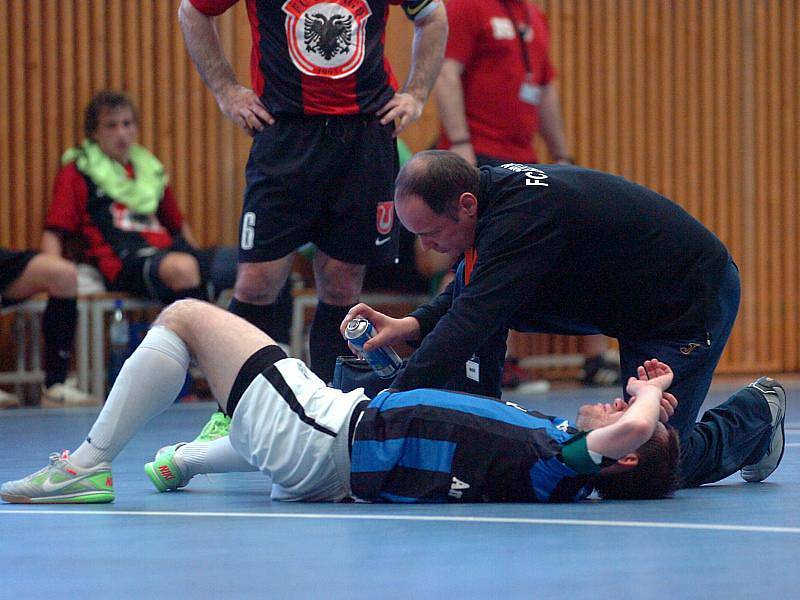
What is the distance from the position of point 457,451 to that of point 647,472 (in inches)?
17.3

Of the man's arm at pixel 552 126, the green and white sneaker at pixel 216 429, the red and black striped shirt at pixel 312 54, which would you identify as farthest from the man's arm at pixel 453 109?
the green and white sneaker at pixel 216 429

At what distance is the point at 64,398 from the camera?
6785mm

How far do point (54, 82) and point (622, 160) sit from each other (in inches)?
146

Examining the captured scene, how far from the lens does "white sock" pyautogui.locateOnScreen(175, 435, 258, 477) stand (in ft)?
11.1

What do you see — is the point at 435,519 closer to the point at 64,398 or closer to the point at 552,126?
the point at 64,398

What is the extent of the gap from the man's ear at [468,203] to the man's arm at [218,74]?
1.45 metres

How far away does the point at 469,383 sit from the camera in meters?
3.79

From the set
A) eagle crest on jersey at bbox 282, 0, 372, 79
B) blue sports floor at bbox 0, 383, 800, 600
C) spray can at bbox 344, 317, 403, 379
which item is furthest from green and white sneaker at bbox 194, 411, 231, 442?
eagle crest on jersey at bbox 282, 0, 372, 79

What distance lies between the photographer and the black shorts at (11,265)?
6.78m

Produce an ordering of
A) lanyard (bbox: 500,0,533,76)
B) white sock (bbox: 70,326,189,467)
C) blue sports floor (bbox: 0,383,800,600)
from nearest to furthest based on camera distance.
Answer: blue sports floor (bbox: 0,383,800,600), white sock (bbox: 70,326,189,467), lanyard (bbox: 500,0,533,76)

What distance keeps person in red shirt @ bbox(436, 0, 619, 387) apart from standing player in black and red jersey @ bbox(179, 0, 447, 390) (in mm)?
2355

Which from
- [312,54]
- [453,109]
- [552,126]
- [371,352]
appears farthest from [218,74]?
[552,126]

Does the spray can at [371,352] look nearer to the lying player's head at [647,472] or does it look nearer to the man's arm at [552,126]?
the lying player's head at [647,472]

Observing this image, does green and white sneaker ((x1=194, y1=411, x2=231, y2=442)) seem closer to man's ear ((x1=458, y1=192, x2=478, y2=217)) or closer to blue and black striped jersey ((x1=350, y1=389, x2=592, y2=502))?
blue and black striped jersey ((x1=350, y1=389, x2=592, y2=502))
